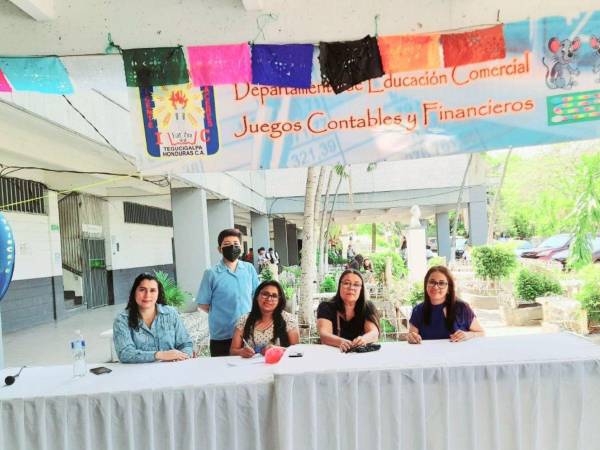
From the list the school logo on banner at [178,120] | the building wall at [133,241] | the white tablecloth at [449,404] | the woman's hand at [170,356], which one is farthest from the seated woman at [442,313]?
the building wall at [133,241]

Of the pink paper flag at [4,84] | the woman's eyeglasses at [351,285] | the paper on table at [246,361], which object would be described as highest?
the pink paper flag at [4,84]

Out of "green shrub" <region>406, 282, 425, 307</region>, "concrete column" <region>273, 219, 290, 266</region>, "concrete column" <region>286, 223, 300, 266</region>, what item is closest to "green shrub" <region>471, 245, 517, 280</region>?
"green shrub" <region>406, 282, 425, 307</region>

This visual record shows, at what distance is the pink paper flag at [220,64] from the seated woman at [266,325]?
5.03 feet

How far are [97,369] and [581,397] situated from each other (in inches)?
113

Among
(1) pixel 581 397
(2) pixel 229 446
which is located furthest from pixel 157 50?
(1) pixel 581 397

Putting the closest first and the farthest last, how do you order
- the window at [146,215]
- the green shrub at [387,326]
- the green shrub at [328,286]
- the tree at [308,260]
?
the tree at [308,260] → the green shrub at [387,326] → the green shrub at [328,286] → the window at [146,215]

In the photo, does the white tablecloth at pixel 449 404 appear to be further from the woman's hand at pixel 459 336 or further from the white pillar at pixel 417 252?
the white pillar at pixel 417 252

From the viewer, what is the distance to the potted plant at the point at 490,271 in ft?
34.4

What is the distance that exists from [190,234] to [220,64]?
6857 mm

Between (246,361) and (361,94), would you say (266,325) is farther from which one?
(361,94)

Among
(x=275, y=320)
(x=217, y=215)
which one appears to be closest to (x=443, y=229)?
(x=217, y=215)

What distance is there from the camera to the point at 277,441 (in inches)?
98.8

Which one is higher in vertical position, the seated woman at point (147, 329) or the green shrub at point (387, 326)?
the seated woman at point (147, 329)

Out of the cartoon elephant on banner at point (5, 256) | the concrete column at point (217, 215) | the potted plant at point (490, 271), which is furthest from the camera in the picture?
the concrete column at point (217, 215)
